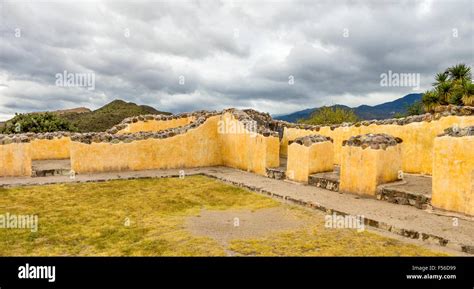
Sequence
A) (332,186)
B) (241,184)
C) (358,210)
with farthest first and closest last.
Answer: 1. (241,184)
2. (332,186)
3. (358,210)

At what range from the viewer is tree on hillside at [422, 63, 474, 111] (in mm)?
25677

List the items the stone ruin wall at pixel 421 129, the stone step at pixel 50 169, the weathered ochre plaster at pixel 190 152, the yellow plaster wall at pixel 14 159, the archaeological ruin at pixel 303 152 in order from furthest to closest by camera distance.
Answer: the weathered ochre plaster at pixel 190 152 → the stone step at pixel 50 169 → the yellow plaster wall at pixel 14 159 → the stone ruin wall at pixel 421 129 → the archaeological ruin at pixel 303 152

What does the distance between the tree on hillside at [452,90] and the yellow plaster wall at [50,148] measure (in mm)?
22631

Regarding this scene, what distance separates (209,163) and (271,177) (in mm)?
4037

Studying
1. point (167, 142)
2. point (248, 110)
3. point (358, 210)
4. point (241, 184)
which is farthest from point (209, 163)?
point (358, 210)

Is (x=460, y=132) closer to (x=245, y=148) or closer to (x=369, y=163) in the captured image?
(x=369, y=163)

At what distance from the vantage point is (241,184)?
36.3 ft

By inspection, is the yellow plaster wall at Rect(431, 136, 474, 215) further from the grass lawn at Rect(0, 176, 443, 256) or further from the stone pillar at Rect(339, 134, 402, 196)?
the grass lawn at Rect(0, 176, 443, 256)

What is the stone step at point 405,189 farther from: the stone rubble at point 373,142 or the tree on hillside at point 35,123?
the tree on hillside at point 35,123

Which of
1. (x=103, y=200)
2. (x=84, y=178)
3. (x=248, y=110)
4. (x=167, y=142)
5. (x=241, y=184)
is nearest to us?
(x=103, y=200)

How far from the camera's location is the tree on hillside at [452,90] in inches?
1011

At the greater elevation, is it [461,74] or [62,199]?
[461,74]

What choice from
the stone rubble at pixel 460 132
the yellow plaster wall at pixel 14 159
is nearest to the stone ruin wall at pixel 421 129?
the stone rubble at pixel 460 132
